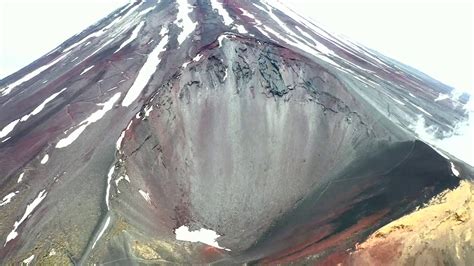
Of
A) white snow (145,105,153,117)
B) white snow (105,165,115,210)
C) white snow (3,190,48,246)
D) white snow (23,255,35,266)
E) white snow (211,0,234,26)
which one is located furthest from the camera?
white snow (211,0,234,26)

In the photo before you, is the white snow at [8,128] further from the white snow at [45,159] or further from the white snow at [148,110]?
the white snow at [148,110]

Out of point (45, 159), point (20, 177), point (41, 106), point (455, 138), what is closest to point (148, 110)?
point (45, 159)

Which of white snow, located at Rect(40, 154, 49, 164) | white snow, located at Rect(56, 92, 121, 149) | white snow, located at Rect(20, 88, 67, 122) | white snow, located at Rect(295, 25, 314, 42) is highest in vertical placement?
white snow, located at Rect(20, 88, 67, 122)

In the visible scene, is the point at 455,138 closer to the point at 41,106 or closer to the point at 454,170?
the point at 454,170

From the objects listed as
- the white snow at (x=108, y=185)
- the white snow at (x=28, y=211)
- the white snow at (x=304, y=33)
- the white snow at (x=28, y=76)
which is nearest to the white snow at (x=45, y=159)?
the white snow at (x=28, y=211)

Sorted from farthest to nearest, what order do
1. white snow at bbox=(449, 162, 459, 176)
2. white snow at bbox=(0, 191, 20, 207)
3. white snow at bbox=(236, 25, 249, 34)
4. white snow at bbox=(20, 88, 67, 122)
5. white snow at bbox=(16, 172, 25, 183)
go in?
white snow at bbox=(236, 25, 249, 34) < white snow at bbox=(20, 88, 67, 122) < white snow at bbox=(16, 172, 25, 183) < white snow at bbox=(0, 191, 20, 207) < white snow at bbox=(449, 162, 459, 176)

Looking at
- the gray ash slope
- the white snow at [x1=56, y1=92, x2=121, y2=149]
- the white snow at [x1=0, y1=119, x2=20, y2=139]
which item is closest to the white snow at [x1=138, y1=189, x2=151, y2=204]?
the gray ash slope

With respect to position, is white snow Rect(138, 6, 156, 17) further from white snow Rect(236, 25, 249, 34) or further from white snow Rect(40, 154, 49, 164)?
white snow Rect(40, 154, 49, 164)
